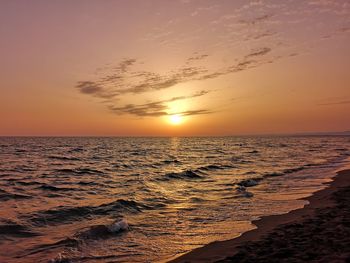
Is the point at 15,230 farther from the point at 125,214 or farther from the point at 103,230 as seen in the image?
the point at 125,214

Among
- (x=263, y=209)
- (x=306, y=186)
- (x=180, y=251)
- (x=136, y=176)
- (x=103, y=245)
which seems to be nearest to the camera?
(x=180, y=251)

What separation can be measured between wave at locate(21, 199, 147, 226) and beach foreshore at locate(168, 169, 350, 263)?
22.0 ft

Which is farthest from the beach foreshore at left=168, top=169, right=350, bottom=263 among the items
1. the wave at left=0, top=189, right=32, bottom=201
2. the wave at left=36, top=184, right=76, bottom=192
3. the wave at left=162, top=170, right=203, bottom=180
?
the wave at left=162, top=170, right=203, bottom=180

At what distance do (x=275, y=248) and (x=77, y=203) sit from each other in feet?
39.1

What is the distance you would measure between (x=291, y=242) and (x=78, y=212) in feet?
33.5

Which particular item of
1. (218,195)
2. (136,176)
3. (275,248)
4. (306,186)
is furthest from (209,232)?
(136,176)

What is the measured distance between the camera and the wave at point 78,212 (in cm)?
1428

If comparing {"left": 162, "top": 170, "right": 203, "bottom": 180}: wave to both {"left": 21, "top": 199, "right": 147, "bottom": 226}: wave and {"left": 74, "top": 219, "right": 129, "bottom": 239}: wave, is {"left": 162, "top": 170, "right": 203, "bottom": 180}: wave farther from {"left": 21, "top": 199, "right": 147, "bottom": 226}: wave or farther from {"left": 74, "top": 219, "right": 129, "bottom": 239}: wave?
{"left": 74, "top": 219, "right": 129, "bottom": 239}: wave

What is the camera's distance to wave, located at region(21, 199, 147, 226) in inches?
562

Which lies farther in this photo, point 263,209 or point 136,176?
point 136,176

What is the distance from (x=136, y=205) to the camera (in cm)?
1709

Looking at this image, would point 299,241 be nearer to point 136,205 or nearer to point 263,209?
point 263,209

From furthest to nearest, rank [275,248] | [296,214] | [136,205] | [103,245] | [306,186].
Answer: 1. [306,186]
2. [136,205]
3. [296,214]
4. [103,245]
5. [275,248]

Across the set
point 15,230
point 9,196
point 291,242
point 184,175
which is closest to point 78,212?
point 15,230
